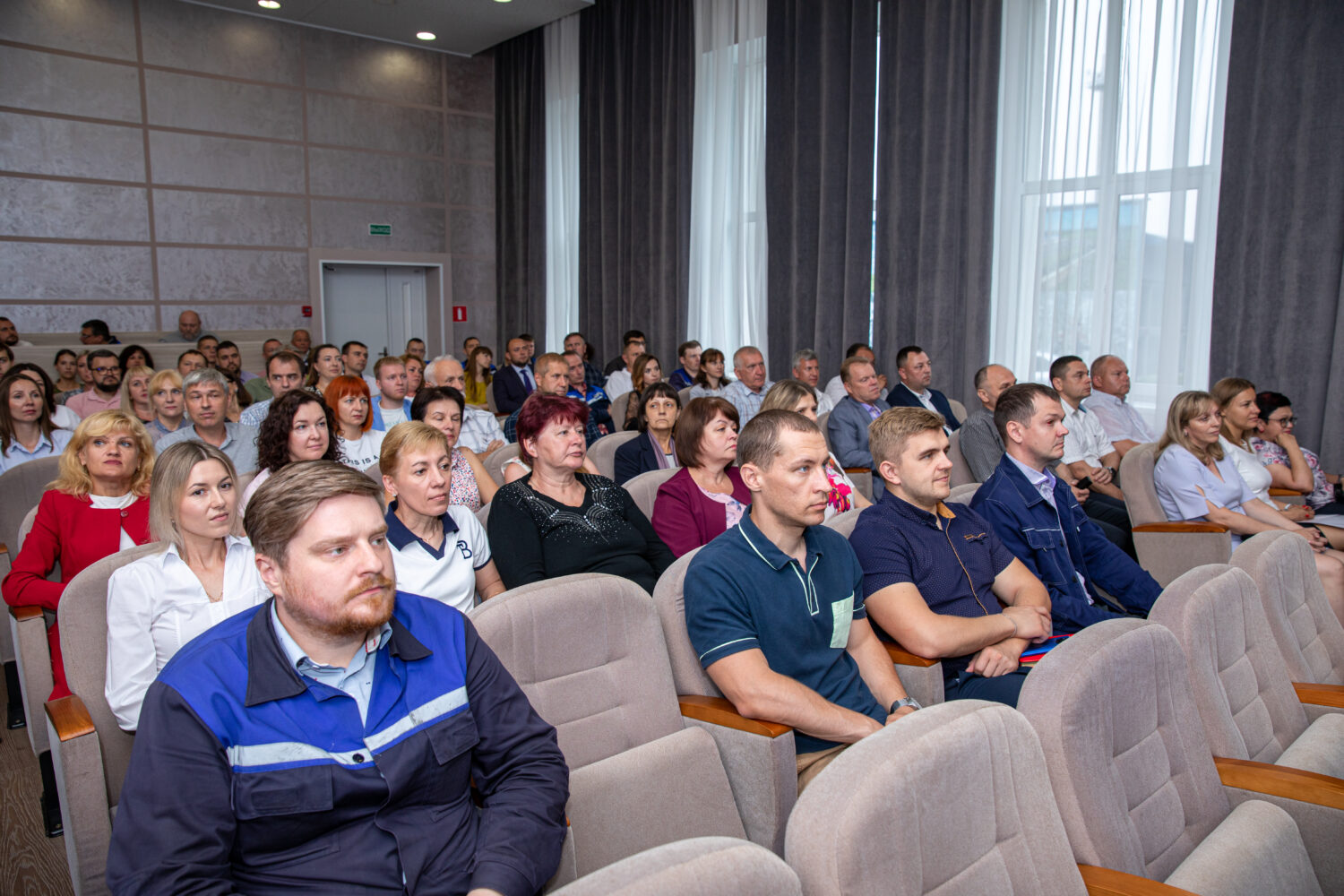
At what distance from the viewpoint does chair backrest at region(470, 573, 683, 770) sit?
178cm

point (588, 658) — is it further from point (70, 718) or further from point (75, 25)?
point (75, 25)

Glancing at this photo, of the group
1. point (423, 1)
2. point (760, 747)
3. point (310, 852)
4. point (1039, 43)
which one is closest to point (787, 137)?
A: point (1039, 43)

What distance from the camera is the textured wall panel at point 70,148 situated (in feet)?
29.7

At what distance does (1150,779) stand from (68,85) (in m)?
11.5

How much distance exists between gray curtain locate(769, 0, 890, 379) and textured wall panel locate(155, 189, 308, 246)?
612cm

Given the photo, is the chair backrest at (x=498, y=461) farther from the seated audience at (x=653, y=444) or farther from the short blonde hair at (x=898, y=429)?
the short blonde hair at (x=898, y=429)

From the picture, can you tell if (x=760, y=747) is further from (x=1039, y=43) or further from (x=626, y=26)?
(x=626, y=26)

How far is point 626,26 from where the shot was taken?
32.1 feet

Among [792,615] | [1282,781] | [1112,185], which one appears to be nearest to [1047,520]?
[1282,781]

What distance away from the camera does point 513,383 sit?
8125 mm

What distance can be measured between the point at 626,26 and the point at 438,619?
31.8 ft

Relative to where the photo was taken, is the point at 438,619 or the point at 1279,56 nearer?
the point at 438,619

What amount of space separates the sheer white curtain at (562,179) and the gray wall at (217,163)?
1.39 m

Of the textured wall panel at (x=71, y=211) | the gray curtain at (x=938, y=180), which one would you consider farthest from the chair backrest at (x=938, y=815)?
the textured wall panel at (x=71, y=211)
